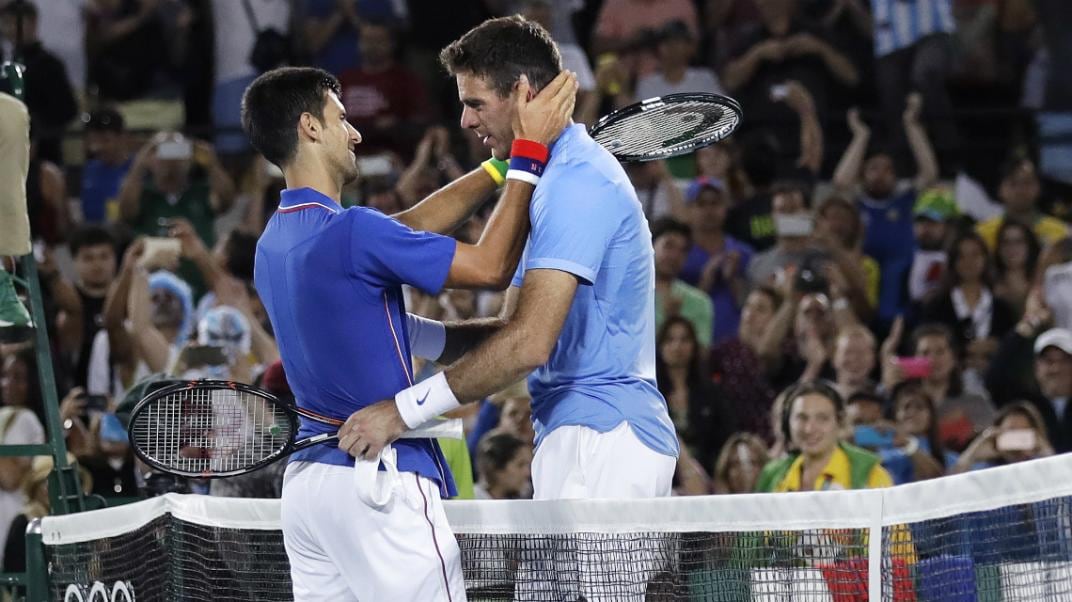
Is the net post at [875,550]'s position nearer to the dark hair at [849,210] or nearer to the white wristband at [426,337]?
the white wristband at [426,337]

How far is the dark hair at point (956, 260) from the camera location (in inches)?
425

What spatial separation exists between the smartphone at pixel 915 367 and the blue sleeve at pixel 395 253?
5.83m

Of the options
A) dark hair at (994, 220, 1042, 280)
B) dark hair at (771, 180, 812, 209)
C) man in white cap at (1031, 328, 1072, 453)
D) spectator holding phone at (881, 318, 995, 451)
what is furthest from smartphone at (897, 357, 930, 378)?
dark hair at (771, 180, 812, 209)

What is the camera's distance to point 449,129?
12.5 metres

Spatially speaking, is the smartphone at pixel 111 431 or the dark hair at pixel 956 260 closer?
→ the smartphone at pixel 111 431

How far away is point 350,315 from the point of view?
4.28 m

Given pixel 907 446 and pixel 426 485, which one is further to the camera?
pixel 907 446

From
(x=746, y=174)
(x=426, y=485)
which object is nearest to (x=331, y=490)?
(x=426, y=485)

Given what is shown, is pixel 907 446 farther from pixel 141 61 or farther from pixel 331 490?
pixel 141 61

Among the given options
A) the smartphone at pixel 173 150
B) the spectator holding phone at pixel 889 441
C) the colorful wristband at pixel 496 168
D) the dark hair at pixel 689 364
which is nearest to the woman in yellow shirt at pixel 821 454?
the spectator holding phone at pixel 889 441

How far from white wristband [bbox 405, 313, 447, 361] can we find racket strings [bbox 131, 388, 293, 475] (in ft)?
1.73

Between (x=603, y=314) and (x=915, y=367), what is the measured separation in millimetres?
5533

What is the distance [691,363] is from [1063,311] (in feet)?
8.59

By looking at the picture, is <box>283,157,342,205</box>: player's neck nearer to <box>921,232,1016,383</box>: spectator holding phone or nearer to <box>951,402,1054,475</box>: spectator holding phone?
<box>951,402,1054,475</box>: spectator holding phone
